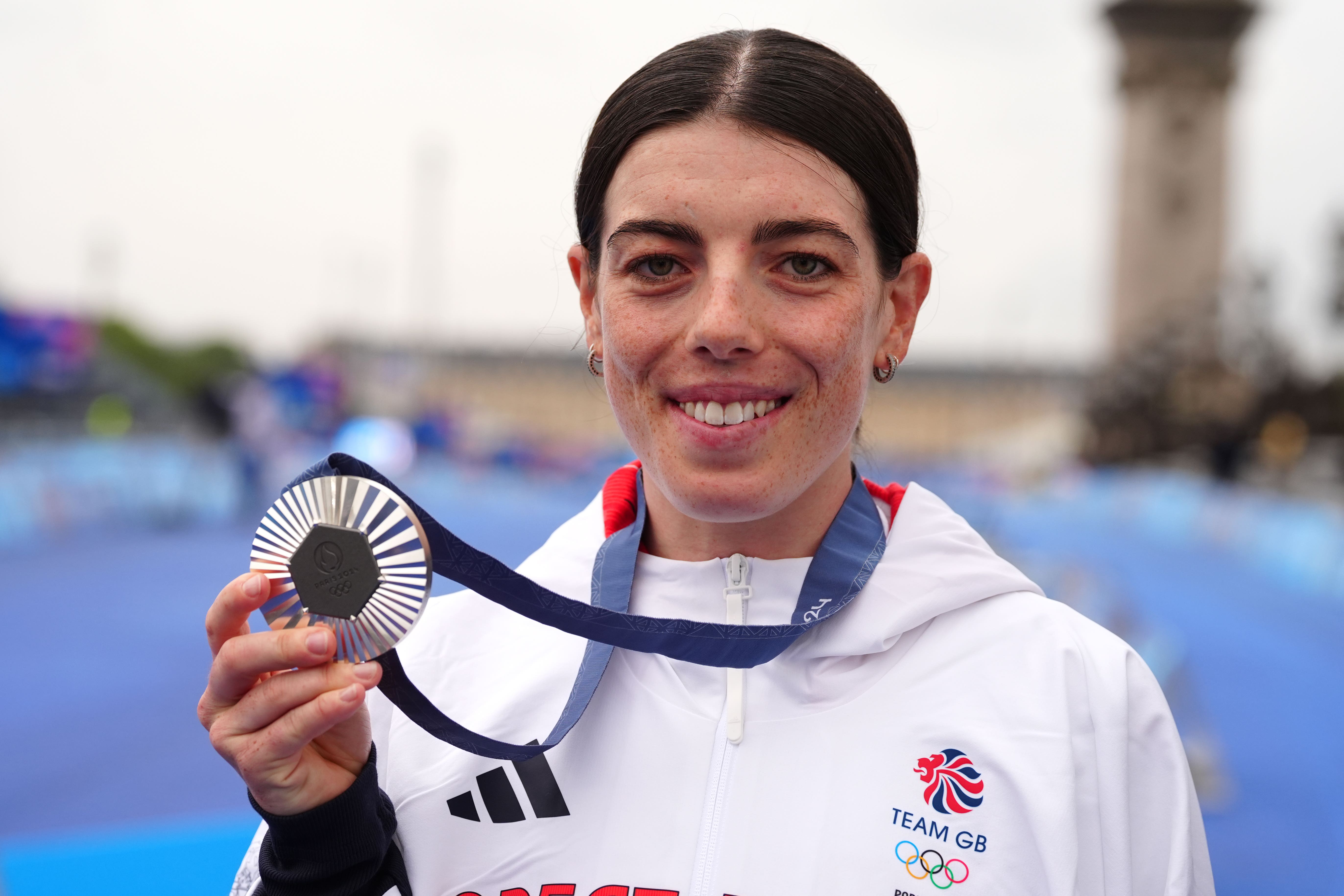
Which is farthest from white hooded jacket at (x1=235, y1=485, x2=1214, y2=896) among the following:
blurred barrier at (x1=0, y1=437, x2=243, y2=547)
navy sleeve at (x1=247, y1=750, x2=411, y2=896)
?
blurred barrier at (x1=0, y1=437, x2=243, y2=547)

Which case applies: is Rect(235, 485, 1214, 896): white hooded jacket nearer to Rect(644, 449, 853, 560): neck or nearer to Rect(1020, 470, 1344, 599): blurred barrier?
Rect(644, 449, 853, 560): neck

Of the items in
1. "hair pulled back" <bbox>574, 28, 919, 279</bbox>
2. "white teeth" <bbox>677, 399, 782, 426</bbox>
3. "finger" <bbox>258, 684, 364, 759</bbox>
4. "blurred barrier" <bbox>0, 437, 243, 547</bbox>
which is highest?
"blurred barrier" <bbox>0, 437, 243, 547</bbox>

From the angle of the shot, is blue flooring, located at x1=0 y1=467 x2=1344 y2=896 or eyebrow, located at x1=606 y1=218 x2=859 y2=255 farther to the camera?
blue flooring, located at x1=0 y1=467 x2=1344 y2=896

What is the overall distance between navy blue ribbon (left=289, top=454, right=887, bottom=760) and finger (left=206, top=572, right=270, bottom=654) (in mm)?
125

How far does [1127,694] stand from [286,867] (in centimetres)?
101

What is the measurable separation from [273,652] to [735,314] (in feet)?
2.06

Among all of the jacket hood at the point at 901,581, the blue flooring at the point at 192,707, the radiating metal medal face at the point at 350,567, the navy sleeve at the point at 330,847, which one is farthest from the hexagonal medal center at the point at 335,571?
the blue flooring at the point at 192,707

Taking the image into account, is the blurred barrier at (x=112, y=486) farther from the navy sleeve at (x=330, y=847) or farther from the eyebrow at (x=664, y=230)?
the eyebrow at (x=664, y=230)

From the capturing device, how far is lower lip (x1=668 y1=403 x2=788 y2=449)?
1415mm

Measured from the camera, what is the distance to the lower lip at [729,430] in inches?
55.7

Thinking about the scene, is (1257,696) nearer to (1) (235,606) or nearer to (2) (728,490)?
(2) (728,490)

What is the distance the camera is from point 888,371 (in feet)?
5.36

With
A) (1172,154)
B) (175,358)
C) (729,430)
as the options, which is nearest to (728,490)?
(729,430)

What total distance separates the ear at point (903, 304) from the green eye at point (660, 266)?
1.03 ft
